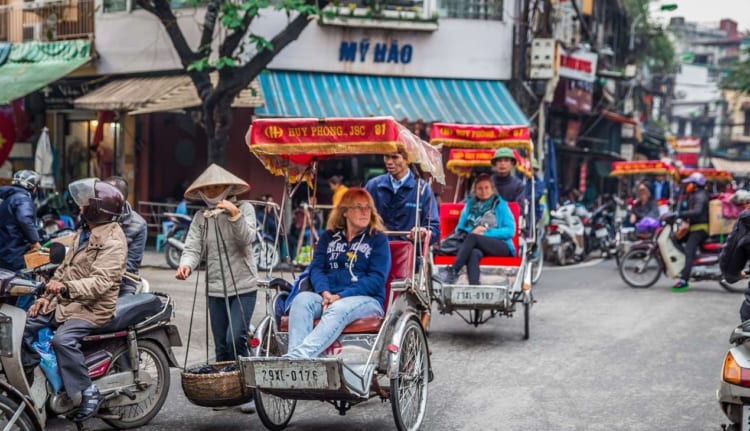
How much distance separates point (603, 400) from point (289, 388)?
292 centimetres

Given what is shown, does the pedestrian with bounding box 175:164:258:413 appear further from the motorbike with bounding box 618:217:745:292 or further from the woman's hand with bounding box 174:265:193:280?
the motorbike with bounding box 618:217:745:292

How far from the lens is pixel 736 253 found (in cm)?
564

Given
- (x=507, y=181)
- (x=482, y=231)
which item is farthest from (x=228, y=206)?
(x=507, y=181)

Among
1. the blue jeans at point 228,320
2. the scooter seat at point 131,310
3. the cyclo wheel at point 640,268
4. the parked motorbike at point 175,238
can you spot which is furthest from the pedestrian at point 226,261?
the cyclo wheel at point 640,268

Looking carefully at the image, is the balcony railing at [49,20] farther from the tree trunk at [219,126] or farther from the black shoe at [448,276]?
the black shoe at [448,276]

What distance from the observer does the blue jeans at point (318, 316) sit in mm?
5582

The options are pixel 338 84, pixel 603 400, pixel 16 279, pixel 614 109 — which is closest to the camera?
pixel 16 279

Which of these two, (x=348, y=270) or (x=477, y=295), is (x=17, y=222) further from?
(x=477, y=295)

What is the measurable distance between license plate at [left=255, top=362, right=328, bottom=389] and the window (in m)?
15.2

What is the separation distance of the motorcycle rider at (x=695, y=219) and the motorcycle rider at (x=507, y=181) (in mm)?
4310

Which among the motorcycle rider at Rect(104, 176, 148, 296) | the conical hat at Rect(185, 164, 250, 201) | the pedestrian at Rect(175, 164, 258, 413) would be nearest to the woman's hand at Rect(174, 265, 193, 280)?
the pedestrian at Rect(175, 164, 258, 413)

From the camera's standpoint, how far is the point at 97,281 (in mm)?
5469

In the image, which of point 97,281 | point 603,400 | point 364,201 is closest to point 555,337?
point 603,400

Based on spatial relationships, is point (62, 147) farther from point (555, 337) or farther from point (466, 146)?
point (555, 337)
